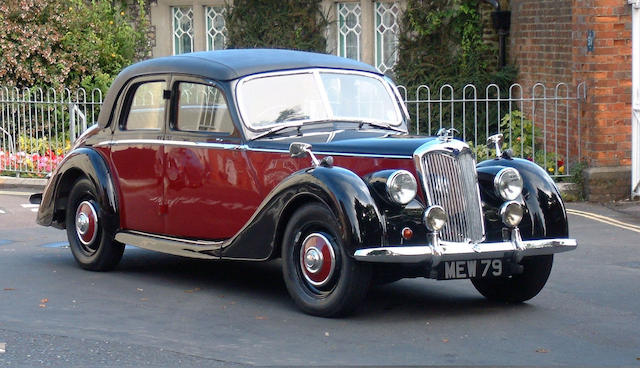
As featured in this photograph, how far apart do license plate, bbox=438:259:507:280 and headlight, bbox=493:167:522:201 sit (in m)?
0.47

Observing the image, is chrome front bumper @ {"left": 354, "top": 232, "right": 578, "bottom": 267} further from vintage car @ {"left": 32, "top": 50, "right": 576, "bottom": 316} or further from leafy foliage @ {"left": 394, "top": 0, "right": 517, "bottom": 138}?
leafy foliage @ {"left": 394, "top": 0, "right": 517, "bottom": 138}

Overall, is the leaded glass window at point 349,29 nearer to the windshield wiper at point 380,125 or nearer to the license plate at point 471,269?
the windshield wiper at point 380,125

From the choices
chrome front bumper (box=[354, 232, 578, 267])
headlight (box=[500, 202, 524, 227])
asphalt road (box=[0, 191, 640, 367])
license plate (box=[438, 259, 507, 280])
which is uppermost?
headlight (box=[500, 202, 524, 227])

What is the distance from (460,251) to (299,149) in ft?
4.18

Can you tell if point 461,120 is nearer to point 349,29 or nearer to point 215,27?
point 349,29

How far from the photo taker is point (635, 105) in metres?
13.5

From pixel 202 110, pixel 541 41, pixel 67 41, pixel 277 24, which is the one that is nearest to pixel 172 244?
pixel 202 110

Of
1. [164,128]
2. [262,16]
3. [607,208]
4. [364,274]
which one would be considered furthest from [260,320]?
[262,16]

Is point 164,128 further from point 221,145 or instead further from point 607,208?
point 607,208

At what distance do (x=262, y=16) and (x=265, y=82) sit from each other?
396 inches

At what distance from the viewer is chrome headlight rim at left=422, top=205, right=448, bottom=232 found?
24.2 feet

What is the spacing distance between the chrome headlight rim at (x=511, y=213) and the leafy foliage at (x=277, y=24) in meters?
10.7

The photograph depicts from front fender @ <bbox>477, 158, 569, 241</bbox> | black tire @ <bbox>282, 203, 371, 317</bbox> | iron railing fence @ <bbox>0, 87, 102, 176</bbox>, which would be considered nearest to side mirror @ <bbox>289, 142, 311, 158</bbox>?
black tire @ <bbox>282, 203, 371, 317</bbox>

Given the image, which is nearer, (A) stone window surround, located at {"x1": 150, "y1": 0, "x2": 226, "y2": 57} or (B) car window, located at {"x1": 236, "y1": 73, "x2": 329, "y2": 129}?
(B) car window, located at {"x1": 236, "y1": 73, "x2": 329, "y2": 129}
